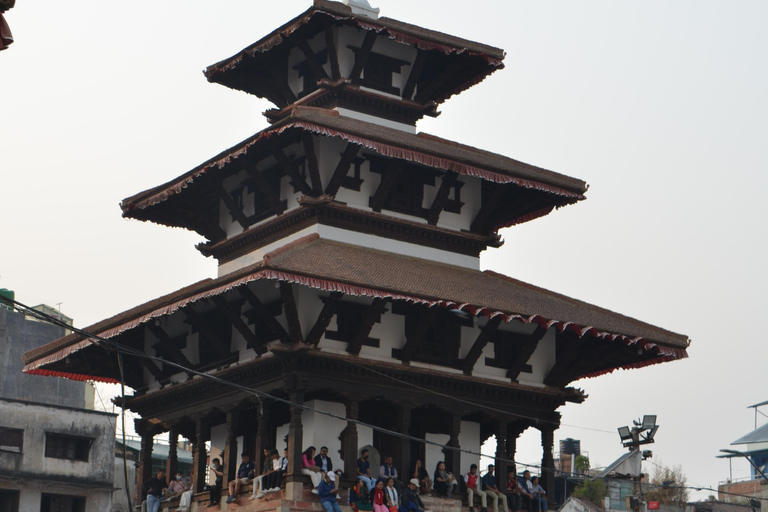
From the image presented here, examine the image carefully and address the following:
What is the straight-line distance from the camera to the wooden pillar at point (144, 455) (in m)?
34.6

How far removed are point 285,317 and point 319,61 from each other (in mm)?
8658

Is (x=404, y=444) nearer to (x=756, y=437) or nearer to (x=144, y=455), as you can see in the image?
(x=144, y=455)

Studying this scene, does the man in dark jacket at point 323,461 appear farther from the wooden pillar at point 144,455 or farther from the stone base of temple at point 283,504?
the wooden pillar at point 144,455

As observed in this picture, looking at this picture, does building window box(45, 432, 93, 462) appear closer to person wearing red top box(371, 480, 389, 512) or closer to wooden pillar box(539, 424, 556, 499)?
wooden pillar box(539, 424, 556, 499)

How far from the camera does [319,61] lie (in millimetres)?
36062

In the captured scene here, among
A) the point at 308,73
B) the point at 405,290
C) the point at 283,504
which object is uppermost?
the point at 308,73

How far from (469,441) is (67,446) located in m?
28.8

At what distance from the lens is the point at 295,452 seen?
2881cm

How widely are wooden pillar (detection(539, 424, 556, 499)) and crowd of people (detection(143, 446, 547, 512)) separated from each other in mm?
222

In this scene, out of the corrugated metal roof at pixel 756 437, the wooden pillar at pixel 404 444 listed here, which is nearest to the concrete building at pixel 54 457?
the wooden pillar at pixel 404 444

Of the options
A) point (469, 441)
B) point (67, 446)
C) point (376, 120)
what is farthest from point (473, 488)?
point (67, 446)

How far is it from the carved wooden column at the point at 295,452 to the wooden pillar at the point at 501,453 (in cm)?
525

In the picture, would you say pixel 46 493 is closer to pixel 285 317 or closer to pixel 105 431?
pixel 105 431

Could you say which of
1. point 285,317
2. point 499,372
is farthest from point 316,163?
point 499,372
